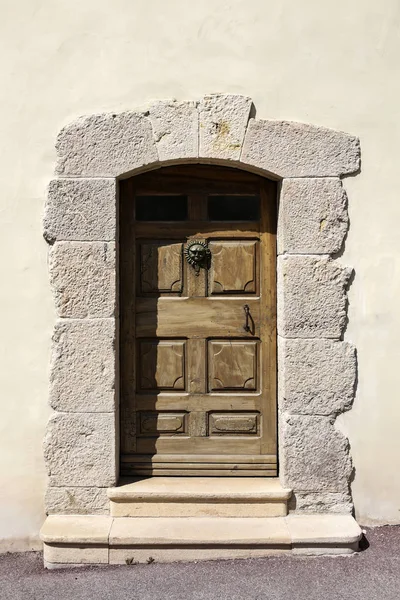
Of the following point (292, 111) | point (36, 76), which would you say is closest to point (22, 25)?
point (36, 76)

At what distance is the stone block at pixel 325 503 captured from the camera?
3.40 metres

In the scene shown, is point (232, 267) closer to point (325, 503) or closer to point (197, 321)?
point (197, 321)

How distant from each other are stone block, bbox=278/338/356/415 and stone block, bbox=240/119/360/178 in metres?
1.02

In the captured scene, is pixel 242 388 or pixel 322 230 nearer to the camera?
pixel 322 230

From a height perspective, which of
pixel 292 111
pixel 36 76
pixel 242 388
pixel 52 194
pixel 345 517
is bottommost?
pixel 345 517

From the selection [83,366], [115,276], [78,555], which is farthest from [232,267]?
[78,555]

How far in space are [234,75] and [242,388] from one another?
1.90m

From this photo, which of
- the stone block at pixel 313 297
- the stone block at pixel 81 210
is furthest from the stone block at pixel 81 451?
the stone block at pixel 313 297

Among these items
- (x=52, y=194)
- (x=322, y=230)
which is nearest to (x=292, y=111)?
(x=322, y=230)

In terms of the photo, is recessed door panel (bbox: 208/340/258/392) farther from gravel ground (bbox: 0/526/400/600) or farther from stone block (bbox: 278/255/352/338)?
gravel ground (bbox: 0/526/400/600)

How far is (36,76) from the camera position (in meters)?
3.37

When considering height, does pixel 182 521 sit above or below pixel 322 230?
below

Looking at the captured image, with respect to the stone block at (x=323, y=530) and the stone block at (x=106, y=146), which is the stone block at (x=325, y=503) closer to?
the stone block at (x=323, y=530)

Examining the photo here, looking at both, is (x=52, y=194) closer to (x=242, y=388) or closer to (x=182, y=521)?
(x=242, y=388)
